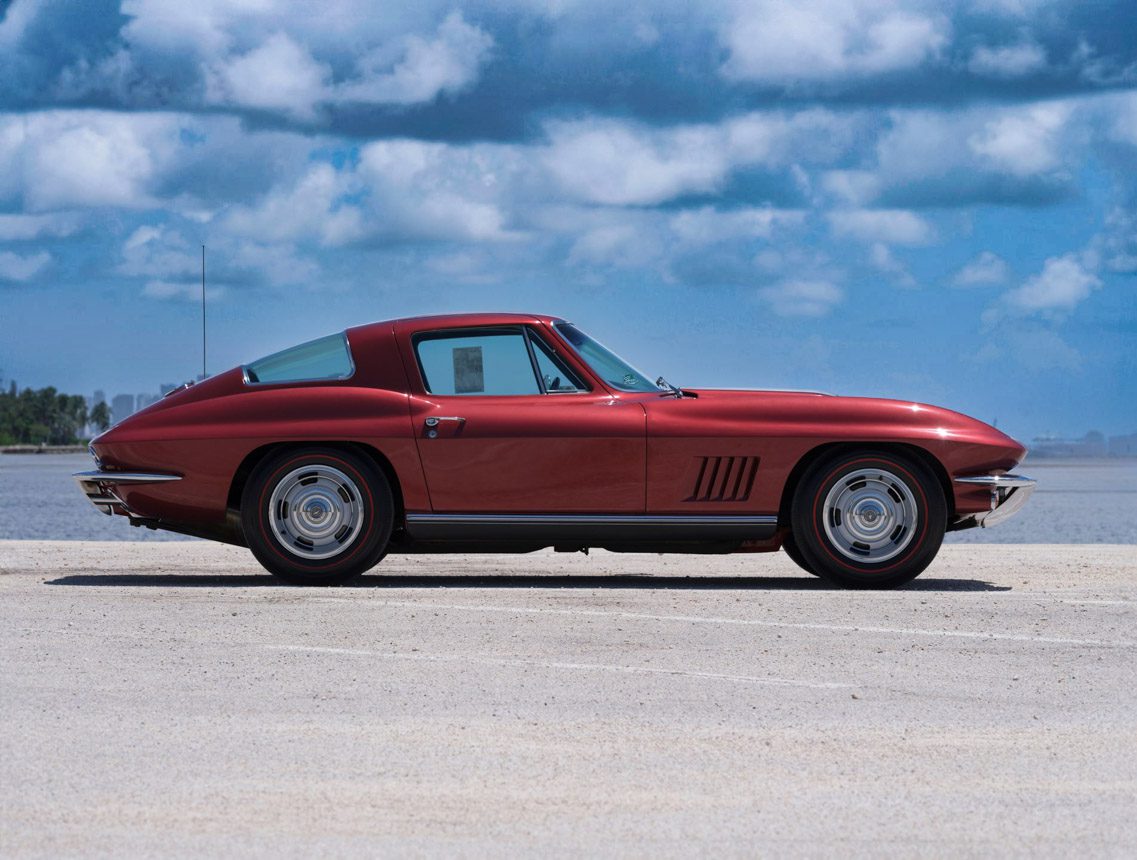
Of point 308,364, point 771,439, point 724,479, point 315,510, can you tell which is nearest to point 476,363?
point 308,364

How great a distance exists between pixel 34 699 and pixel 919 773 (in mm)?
3056

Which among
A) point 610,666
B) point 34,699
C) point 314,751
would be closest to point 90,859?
point 314,751

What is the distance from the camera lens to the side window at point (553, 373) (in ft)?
30.2

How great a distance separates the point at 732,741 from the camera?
4859 mm

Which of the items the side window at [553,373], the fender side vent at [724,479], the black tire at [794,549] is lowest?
the black tire at [794,549]

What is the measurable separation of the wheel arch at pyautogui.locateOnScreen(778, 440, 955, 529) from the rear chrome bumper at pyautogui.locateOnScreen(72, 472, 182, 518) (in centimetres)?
359

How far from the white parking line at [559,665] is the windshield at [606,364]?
3103 mm

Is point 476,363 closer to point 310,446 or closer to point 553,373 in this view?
point 553,373

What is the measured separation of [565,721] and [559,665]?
1098mm

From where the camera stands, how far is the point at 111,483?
932cm

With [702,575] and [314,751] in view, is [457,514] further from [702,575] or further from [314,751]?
[314,751]

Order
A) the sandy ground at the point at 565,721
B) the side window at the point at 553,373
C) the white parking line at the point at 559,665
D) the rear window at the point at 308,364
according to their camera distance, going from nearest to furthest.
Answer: the sandy ground at the point at 565,721, the white parking line at the point at 559,665, the side window at the point at 553,373, the rear window at the point at 308,364

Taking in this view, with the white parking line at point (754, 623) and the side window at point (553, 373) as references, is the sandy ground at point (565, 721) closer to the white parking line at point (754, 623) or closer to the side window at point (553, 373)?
the white parking line at point (754, 623)

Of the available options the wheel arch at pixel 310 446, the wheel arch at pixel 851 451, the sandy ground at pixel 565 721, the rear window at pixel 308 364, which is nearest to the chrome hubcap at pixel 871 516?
the wheel arch at pixel 851 451
